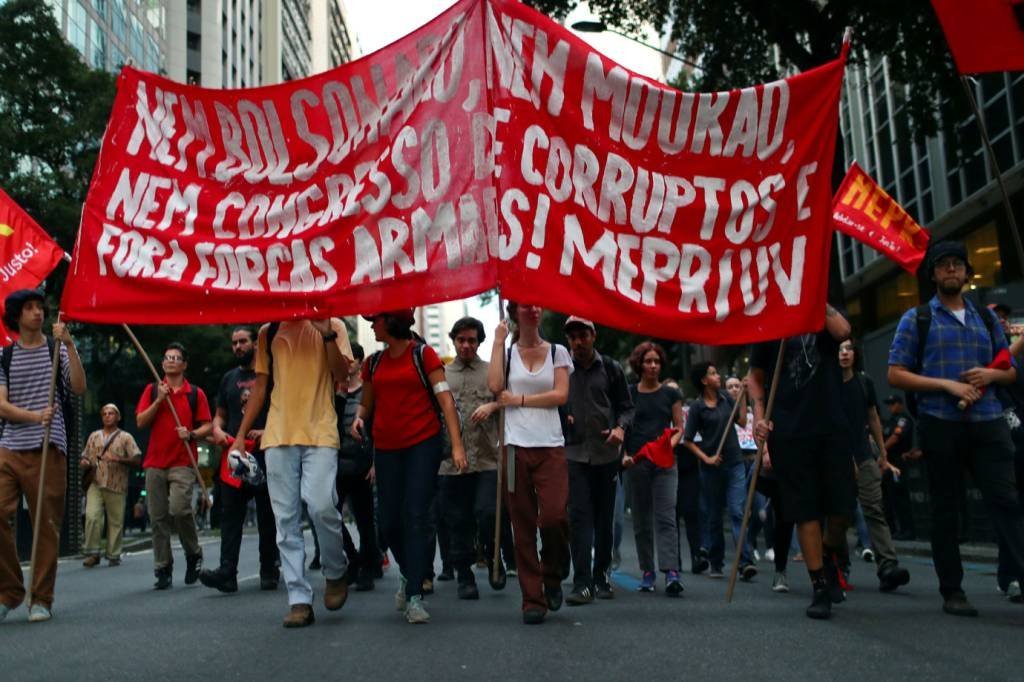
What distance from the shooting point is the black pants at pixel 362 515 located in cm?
888

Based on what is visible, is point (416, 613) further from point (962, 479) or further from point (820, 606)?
point (962, 479)

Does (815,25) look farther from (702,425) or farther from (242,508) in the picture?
(242,508)

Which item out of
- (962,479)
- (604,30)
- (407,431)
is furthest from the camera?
(604,30)

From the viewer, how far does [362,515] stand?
8.92 meters

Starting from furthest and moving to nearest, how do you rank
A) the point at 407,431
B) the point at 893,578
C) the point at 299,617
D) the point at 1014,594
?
the point at 893,578, the point at 1014,594, the point at 407,431, the point at 299,617

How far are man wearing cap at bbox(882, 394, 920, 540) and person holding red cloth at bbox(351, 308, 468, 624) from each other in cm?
912

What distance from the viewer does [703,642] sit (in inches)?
224

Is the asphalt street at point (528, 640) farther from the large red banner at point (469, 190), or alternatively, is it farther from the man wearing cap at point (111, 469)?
the man wearing cap at point (111, 469)

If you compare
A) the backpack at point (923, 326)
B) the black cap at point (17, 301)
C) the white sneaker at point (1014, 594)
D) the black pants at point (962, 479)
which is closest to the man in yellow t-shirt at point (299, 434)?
the black cap at point (17, 301)

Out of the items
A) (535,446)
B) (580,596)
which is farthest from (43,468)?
(580,596)

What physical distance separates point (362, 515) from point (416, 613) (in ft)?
8.10

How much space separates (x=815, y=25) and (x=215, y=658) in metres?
15.2

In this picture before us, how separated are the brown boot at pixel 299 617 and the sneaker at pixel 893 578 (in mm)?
4003

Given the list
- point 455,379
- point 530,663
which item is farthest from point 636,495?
point 530,663
